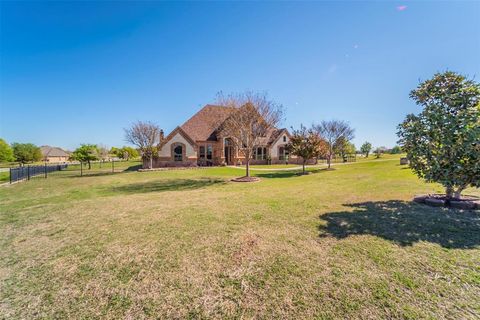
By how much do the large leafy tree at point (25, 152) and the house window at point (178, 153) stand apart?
171ft

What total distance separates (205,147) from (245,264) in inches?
1067

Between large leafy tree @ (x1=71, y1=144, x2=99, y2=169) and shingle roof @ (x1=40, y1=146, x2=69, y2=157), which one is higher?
shingle roof @ (x1=40, y1=146, x2=69, y2=157)

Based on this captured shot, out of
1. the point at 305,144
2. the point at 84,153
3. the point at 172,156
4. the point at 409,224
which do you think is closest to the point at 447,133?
the point at 409,224

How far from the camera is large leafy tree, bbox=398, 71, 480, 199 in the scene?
239 inches

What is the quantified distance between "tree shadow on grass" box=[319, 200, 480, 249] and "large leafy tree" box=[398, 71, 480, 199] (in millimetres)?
1226

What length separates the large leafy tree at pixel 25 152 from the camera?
168 feet

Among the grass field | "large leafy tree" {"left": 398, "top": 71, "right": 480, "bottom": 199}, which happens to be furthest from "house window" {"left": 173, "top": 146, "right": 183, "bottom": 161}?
"large leafy tree" {"left": 398, "top": 71, "right": 480, "bottom": 199}

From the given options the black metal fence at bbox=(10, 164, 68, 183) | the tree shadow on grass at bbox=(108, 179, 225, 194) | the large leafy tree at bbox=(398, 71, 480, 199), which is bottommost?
the tree shadow on grass at bbox=(108, 179, 225, 194)

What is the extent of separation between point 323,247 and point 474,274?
231 cm

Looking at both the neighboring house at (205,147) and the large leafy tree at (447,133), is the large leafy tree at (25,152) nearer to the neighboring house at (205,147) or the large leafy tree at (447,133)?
the neighboring house at (205,147)

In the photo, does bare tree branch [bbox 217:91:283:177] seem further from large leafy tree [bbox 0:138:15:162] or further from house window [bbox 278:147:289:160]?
large leafy tree [bbox 0:138:15:162]

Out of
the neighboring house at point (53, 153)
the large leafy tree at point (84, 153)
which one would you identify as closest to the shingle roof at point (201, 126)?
the large leafy tree at point (84, 153)

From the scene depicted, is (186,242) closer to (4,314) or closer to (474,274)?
(4,314)

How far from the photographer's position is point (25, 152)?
171 feet
